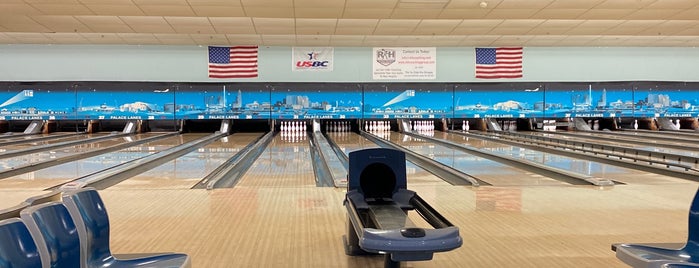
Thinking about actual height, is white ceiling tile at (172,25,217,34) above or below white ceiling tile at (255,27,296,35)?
above

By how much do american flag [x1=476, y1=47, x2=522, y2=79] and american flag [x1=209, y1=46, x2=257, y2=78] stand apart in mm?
5488

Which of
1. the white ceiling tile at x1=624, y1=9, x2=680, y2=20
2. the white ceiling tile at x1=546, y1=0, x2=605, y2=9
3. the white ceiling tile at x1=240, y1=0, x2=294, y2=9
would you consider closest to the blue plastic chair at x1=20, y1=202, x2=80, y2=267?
the white ceiling tile at x1=240, y1=0, x2=294, y2=9

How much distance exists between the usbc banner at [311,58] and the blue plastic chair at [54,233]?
34.5 ft

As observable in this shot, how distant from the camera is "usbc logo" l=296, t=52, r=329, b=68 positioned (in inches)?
480

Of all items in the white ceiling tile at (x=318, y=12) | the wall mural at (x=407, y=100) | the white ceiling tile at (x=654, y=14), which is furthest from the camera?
the wall mural at (x=407, y=100)

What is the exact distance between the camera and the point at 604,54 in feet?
42.0

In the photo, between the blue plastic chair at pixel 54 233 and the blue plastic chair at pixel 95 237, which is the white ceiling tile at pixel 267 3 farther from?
the blue plastic chair at pixel 54 233

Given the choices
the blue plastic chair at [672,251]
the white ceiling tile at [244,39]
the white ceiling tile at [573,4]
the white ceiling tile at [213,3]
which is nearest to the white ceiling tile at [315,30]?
the white ceiling tile at [244,39]

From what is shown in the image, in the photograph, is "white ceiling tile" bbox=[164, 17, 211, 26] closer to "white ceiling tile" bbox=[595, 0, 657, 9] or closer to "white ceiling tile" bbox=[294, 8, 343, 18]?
"white ceiling tile" bbox=[294, 8, 343, 18]

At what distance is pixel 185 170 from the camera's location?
247 inches

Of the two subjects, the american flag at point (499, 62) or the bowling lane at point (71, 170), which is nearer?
the bowling lane at point (71, 170)

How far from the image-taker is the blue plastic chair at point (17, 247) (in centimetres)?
139

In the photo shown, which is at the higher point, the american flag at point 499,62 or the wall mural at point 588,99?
the american flag at point 499,62

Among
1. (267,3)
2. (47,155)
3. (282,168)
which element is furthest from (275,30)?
(47,155)
